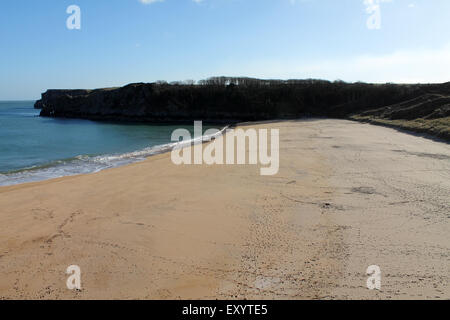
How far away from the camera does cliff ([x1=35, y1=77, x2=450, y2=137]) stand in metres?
51.8

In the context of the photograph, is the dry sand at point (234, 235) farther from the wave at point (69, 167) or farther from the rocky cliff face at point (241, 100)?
the rocky cliff face at point (241, 100)

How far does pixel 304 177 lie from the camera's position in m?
12.4

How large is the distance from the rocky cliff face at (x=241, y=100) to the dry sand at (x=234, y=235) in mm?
42235

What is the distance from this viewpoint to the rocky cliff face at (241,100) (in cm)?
5197

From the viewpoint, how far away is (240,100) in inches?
2477

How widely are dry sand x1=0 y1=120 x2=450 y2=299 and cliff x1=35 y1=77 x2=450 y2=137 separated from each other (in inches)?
1642
